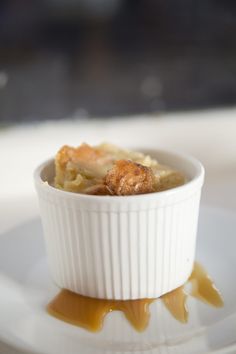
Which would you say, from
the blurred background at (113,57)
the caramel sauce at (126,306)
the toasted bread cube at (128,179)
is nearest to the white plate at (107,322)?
the caramel sauce at (126,306)

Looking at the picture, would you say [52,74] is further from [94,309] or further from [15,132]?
[94,309]

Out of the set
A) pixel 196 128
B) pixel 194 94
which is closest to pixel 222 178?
pixel 196 128

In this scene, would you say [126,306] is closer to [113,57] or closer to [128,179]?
[128,179]

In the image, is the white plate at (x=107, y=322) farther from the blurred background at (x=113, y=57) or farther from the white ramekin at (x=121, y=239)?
the blurred background at (x=113, y=57)

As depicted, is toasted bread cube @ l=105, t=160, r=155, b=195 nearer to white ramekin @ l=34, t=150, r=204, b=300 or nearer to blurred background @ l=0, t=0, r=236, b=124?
white ramekin @ l=34, t=150, r=204, b=300

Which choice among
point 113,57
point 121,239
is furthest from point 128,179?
point 113,57
